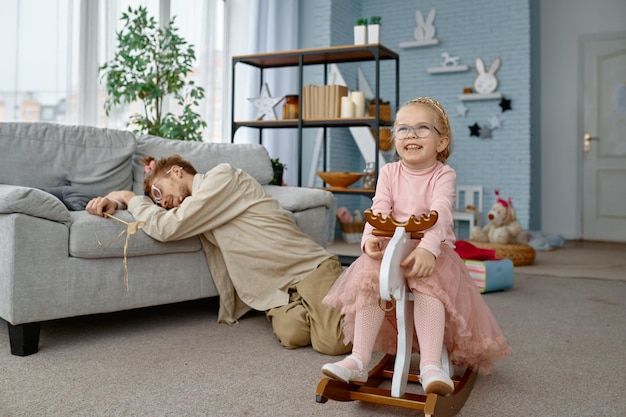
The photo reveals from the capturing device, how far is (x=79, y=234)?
2.12m

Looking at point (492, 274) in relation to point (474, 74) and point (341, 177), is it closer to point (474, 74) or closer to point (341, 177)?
point (341, 177)

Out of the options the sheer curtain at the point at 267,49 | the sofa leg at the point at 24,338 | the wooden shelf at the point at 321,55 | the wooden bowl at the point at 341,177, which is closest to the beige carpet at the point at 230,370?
the sofa leg at the point at 24,338

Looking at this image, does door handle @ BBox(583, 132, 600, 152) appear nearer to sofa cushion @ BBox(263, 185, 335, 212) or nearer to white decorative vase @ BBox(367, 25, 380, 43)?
white decorative vase @ BBox(367, 25, 380, 43)

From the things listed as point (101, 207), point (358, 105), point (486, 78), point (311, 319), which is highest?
point (486, 78)

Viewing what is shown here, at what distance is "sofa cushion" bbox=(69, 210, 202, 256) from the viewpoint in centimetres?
212

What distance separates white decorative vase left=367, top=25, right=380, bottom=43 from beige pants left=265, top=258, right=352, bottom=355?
7.22 ft

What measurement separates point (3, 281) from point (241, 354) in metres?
0.78

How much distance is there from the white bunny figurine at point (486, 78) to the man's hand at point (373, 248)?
489 centimetres

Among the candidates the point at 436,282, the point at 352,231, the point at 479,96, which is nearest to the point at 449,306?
the point at 436,282

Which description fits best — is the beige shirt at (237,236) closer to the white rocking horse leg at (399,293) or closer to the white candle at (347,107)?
the white rocking horse leg at (399,293)

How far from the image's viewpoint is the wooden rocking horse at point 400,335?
4.62 feet

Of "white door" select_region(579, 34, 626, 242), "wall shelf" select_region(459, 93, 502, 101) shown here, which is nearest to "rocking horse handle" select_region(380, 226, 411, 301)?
"wall shelf" select_region(459, 93, 502, 101)

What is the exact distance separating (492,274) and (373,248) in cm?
188

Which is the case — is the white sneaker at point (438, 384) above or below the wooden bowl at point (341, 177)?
below
